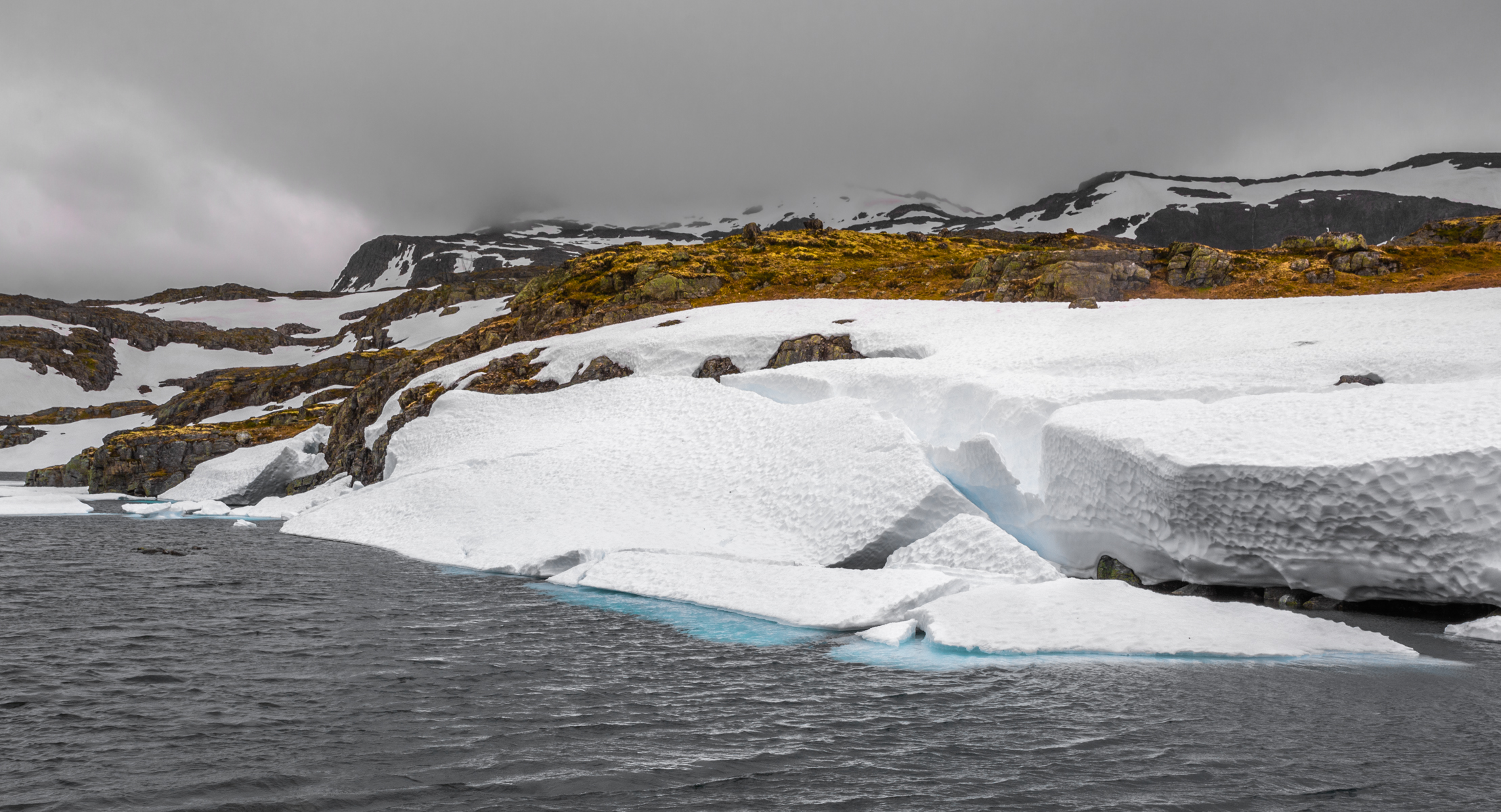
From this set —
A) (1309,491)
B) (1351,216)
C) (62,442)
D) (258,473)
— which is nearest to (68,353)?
(62,442)

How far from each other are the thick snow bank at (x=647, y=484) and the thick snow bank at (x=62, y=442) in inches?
4291

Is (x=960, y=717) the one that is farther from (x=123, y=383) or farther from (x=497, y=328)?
(x=123, y=383)

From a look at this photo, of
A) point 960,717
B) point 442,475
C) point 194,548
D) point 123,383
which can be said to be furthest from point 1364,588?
point 123,383

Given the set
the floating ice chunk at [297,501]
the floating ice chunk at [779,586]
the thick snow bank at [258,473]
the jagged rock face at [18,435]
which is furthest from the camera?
the jagged rock face at [18,435]

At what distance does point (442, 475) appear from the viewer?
109 ft

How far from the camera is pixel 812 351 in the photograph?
4256cm

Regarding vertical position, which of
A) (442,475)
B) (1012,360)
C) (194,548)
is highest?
(1012,360)

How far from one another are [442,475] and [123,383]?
176159mm

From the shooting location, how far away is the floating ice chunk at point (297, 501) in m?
46.8

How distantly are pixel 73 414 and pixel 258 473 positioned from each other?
385 ft

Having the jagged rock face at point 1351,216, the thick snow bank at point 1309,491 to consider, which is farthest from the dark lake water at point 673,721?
the jagged rock face at point 1351,216

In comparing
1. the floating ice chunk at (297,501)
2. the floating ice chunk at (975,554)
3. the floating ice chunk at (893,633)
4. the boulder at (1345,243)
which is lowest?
the floating ice chunk at (297,501)

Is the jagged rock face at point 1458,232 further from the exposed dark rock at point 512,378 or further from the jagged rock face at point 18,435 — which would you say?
the jagged rock face at point 18,435

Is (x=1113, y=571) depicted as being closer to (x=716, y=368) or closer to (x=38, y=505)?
(x=716, y=368)
